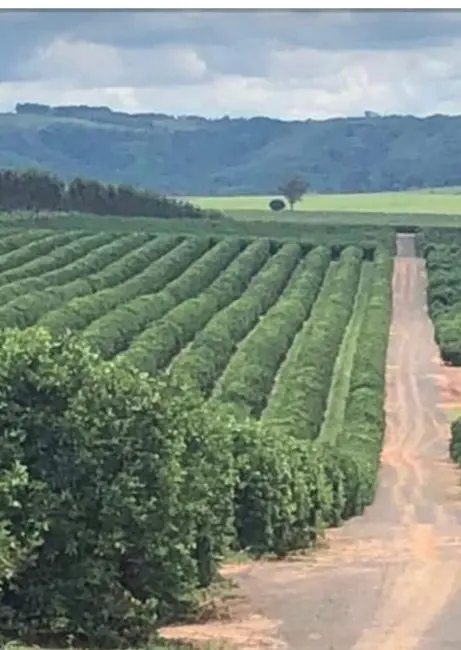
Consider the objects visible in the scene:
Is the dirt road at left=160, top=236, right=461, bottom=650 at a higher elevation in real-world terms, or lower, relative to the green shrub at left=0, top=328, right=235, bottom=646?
lower

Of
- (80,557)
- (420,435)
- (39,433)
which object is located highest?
(39,433)

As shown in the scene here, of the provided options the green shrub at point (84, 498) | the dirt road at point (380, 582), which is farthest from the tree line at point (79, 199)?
the green shrub at point (84, 498)

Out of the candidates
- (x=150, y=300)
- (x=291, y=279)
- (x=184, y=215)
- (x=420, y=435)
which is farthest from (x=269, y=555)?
(x=184, y=215)

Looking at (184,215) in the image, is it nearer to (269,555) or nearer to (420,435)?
(420,435)

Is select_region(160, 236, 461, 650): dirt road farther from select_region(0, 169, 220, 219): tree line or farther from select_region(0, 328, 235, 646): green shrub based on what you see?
select_region(0, 169, 220, 219): tree line

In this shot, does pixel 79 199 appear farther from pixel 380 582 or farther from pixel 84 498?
pixel 84 498

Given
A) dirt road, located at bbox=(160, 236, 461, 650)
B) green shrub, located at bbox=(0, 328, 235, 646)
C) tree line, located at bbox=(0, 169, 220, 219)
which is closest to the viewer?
green shrub, located at bbox=(0, 328, 235, 646)

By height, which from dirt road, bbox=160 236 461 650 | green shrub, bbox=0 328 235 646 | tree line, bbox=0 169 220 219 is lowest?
dirt road, bbox=160 236 461 650

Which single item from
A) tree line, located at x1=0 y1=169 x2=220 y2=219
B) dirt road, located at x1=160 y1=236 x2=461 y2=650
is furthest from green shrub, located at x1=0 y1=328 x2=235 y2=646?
tree line, located at x1=0 y1=169 x2=220 y2=219
